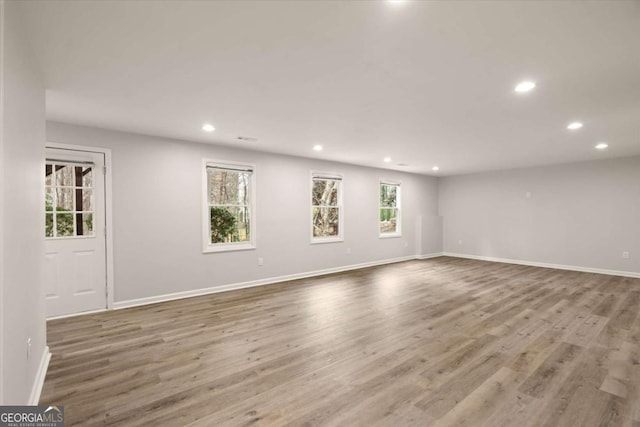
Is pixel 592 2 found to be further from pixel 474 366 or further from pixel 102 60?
pixel 102 60

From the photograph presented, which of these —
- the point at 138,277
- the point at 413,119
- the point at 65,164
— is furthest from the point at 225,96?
the point at 138,277

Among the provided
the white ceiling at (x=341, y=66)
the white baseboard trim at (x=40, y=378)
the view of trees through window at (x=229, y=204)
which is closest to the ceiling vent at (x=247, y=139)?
the white ceiling at (x=341, y=66)

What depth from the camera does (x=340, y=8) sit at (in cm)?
162

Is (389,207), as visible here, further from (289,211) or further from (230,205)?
(230,205)

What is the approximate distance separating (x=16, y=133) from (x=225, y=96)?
164cm

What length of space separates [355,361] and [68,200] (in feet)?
13.2

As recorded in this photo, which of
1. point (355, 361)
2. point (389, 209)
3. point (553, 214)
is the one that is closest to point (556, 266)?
point (553, 214)

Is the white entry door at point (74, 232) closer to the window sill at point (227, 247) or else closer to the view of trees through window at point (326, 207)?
the window sill at point (227, 247)

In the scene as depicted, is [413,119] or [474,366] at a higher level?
[413,119]

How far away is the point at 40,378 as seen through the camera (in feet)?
7.18

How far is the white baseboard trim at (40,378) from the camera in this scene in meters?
1.95

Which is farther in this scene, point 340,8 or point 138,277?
point 138,277

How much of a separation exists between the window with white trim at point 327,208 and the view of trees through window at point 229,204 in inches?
59.9

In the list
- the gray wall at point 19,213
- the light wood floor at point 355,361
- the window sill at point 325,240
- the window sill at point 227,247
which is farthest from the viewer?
the window sill at point 325,240
